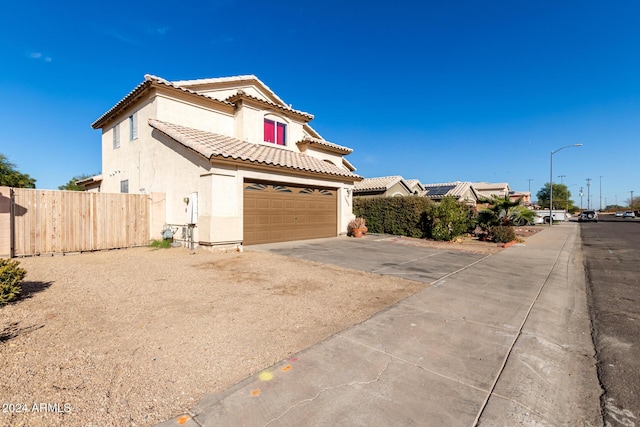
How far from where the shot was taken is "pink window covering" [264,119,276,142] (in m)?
15.5

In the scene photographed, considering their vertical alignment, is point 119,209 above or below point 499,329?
above

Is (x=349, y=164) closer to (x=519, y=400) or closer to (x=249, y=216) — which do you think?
(x=249, y=216)

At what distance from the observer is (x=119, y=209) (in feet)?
36.0

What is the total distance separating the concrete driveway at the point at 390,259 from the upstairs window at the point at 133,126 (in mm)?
9175

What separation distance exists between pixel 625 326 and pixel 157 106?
1610 centimetres

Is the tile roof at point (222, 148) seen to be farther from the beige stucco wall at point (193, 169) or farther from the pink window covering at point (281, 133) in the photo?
the pink window covering at point (281, 133)

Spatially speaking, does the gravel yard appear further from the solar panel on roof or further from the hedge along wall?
the solar panel on roof

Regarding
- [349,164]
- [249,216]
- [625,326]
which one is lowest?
[625,326]

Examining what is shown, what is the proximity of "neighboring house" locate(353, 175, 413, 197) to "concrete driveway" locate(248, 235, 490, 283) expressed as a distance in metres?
12.5

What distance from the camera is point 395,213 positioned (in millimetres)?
17047

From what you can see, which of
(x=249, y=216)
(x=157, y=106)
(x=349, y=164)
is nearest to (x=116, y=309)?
(x=249, y=216)

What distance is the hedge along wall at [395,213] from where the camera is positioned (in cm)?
1619

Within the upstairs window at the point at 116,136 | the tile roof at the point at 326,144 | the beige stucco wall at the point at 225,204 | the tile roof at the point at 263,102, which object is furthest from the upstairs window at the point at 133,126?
the tile roof at the point at 326,144

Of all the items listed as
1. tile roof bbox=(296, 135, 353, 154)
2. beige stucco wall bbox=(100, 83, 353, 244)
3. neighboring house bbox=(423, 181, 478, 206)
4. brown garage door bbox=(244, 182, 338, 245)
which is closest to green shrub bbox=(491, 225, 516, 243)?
beige stucco wall bbox=(100, 83, 353, 244)
